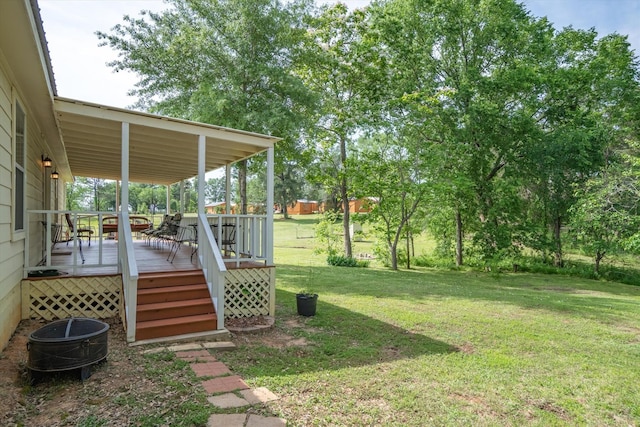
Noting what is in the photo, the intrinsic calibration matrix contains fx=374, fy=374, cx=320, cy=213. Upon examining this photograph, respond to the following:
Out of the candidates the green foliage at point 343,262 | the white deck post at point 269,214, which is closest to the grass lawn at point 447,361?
the white deck post at point 269,214

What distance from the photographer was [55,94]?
193 inches

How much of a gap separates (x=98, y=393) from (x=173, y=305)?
1.98 m

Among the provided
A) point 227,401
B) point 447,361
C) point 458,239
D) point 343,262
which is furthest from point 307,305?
point 458,239

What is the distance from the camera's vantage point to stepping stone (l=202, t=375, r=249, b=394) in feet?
10.8

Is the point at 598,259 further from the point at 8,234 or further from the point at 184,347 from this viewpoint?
the point at 8,234

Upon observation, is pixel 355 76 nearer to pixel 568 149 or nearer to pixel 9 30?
pixel 568 149

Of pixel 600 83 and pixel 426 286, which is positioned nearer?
pixel 426 286

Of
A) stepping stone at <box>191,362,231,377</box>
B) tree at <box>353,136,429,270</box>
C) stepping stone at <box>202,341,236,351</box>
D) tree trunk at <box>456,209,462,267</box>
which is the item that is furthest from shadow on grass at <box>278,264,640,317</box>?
stepping stone at <box>191,362,231,377</box>

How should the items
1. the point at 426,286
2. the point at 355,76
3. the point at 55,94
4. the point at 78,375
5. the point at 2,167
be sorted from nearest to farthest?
the point at 78,375
the point at 2,167
the point at 55,94
the point at 426,286
the point at 355,76

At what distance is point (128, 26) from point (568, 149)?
15.9 meters

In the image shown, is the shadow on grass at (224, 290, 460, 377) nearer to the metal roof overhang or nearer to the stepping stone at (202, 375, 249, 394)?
the stepping stone at (202, 375, 249, 394)

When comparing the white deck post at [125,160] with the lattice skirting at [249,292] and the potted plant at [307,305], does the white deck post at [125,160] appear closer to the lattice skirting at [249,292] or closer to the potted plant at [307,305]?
the lattice skirting at [249,292]

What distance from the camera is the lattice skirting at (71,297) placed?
4.97 m

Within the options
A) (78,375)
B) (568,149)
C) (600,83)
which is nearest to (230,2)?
(78,375)
